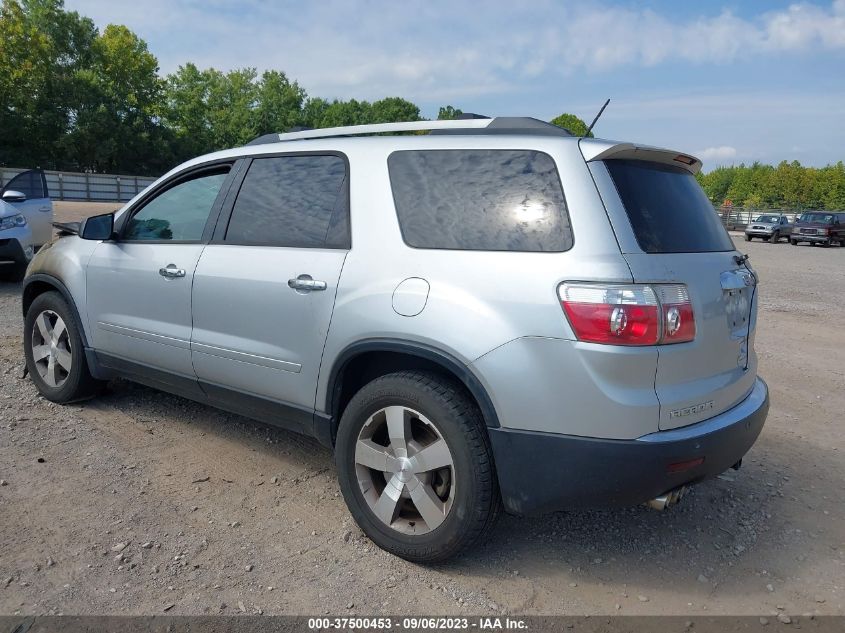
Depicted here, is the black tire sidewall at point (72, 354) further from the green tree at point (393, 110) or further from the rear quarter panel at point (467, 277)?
the green tree at point (393, 110)

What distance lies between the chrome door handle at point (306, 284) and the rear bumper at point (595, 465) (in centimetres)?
107

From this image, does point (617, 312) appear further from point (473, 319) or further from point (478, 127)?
point (478, 127)

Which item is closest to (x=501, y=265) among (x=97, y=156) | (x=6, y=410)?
(x=6, y=410)

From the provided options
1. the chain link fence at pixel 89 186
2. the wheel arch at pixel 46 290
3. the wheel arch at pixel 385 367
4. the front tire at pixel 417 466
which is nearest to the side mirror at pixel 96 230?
the wheel arch at pixel 46 290

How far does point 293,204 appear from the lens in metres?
3.52

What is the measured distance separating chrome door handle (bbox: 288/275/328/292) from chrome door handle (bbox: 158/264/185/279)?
2.82 ft

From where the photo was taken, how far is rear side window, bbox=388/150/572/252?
2715mm

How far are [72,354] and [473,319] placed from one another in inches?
124

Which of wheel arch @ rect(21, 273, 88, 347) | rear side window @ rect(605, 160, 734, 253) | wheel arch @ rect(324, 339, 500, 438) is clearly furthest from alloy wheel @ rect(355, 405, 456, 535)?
wheel arch @ rect(21, 273, 88, 347)

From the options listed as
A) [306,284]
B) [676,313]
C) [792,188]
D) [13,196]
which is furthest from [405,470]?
[792,188]

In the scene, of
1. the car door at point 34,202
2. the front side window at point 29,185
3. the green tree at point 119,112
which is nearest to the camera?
the car door at point 34,202

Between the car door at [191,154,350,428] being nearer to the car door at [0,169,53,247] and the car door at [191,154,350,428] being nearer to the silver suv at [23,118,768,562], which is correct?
the silver suv at [23,118,768,562]

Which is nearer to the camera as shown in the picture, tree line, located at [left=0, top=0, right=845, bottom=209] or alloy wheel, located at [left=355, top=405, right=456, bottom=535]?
alloy wheel, located at [left=355, top=405, right=456, bottom=535]

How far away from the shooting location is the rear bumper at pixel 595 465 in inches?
100.0
